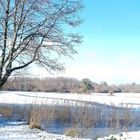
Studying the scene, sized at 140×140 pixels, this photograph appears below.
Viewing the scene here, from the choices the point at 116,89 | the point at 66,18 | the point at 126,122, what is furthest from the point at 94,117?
the point at 116,89

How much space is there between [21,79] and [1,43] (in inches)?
75.7

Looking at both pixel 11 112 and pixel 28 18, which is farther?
pixel 11 112

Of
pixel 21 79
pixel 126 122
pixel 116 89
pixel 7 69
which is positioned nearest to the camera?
pixel 7 69

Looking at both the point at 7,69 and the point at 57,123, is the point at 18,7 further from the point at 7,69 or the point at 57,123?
the point at 57,123

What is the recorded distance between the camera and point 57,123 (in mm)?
22344

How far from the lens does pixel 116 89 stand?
90.1m

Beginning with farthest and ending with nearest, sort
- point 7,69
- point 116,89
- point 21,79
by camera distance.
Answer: point 116,89 → point 21,79 → point 7,69

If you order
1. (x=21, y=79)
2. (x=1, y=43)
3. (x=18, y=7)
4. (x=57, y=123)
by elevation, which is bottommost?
(x=57, y=123)

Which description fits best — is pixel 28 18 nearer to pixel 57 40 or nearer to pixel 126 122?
pixel 57 40

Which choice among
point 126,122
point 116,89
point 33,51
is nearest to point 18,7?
point 33,51

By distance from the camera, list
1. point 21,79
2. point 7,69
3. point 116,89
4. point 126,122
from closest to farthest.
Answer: point 7,69 < point 21,79 < point 126,122 < point 116,89

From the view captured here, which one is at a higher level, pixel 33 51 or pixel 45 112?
pixel 33 51

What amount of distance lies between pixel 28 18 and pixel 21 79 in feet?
8.58

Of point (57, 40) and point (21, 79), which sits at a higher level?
point (57, 40)
